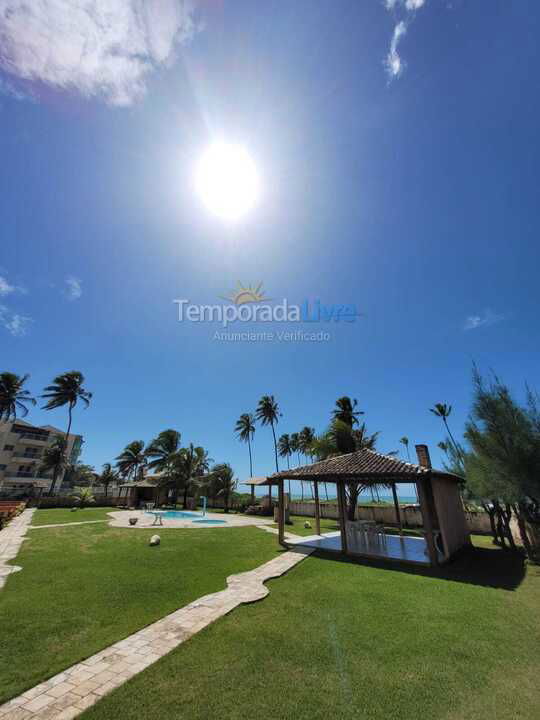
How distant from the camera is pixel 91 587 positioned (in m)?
6.75

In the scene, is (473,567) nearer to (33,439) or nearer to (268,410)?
(268,410)

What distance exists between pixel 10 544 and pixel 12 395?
94.5 ft

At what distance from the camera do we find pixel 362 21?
9367 mm

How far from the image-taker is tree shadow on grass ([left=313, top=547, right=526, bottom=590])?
8.17 m

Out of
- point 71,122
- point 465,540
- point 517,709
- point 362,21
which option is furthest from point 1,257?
point 465,540

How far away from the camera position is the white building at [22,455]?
132ft

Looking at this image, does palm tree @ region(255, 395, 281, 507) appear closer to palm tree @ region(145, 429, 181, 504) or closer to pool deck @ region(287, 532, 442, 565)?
palm tree @ region(145, 429, 181, 504)

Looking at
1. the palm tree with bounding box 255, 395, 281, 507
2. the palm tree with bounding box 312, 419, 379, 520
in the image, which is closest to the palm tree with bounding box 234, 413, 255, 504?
the palm tree with bounding box 255, 395, 281, 507

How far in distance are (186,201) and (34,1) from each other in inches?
251

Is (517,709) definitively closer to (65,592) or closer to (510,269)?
(65,592)

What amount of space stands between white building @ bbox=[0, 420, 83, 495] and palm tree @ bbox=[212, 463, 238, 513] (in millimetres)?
29098

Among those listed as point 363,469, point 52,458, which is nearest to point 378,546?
point 363,469

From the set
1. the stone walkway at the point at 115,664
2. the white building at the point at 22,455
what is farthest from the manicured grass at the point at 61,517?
the white building at the point at 22,455

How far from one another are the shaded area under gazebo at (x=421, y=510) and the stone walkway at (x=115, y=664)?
17.7ft
